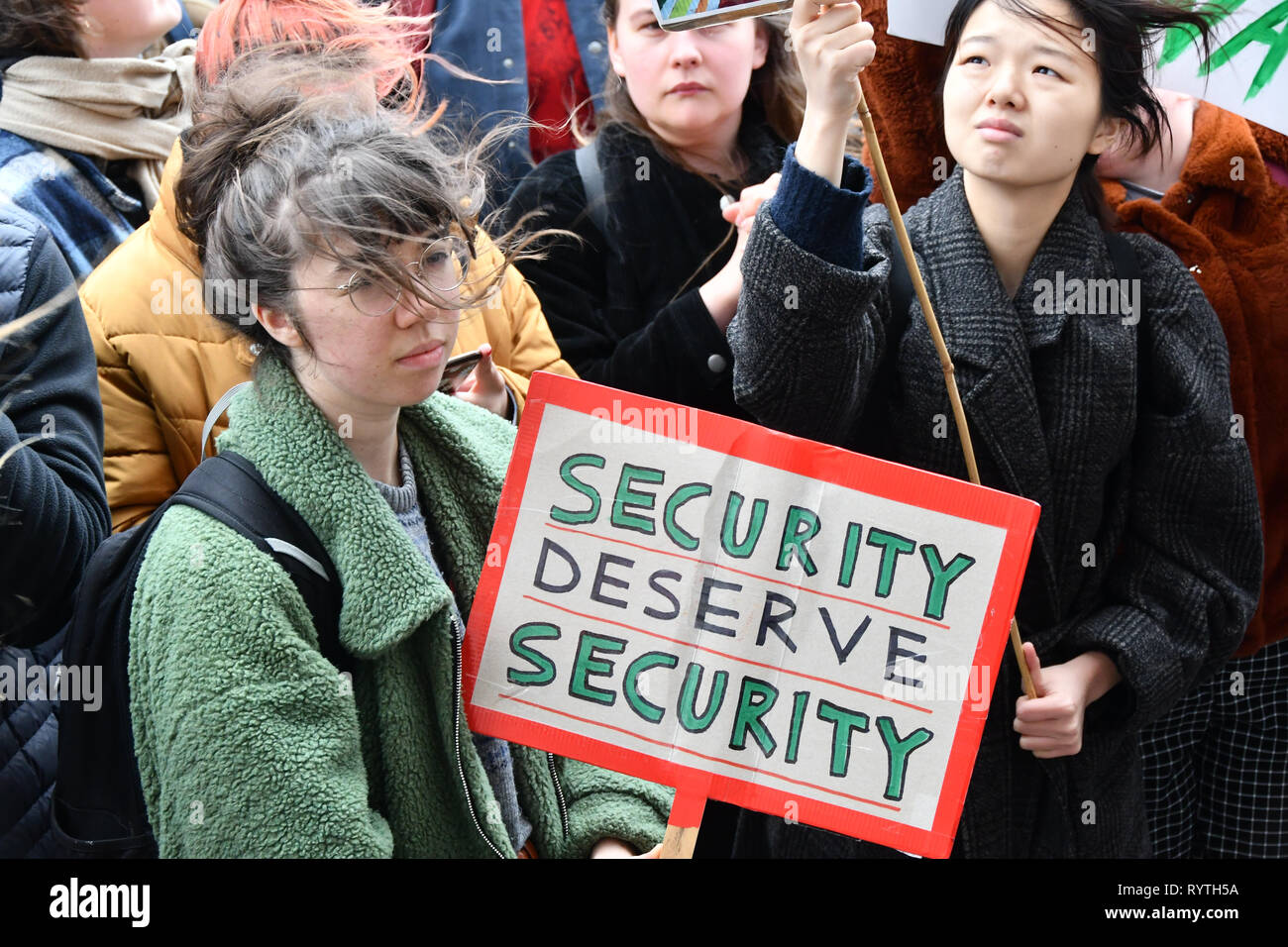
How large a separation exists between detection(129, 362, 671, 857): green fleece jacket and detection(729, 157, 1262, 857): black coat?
1.65 ft

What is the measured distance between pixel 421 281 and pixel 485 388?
49cm

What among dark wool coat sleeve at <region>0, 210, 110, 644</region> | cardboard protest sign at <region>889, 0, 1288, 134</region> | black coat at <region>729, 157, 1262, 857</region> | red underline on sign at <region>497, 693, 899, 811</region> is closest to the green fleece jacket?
red underline on sign at <region>497, 693, 899, 811</region>

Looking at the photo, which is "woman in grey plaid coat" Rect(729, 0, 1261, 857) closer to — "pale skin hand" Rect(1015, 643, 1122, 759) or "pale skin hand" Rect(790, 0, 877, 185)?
"pale skin hand" Rect(1015, 643, 1122, 759)

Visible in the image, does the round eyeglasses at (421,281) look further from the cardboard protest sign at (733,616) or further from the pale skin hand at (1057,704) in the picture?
the pale skin hand at (1057,704)

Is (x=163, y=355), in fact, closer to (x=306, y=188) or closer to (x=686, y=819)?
(x=306, y=188)

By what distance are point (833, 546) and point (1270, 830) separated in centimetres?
119

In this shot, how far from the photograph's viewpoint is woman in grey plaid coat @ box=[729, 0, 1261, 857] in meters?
1.83

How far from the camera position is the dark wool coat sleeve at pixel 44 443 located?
5.61 feet

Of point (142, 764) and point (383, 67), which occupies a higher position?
point (383, 67)

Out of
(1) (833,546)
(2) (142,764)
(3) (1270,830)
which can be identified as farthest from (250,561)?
(3) (1270,830)
